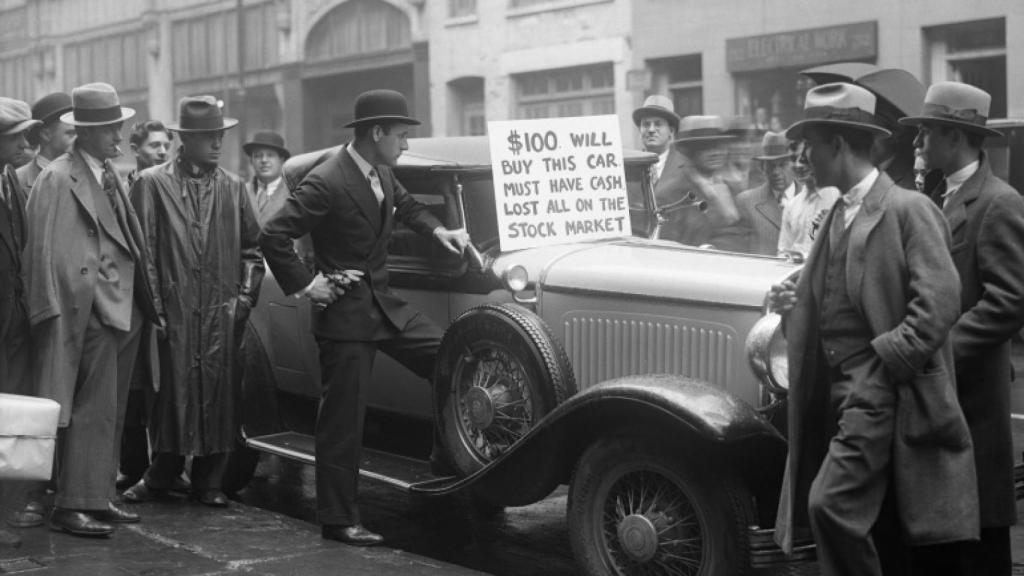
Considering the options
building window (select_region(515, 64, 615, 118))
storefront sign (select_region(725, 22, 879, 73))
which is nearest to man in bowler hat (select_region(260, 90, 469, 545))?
storefront sign (select_region(725, 22, 879, 73))

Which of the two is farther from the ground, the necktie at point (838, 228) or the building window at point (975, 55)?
the building window at point (975, 55)

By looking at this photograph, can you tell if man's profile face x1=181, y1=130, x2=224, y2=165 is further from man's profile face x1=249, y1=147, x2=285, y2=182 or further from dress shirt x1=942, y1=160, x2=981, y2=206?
dress shirt x1=942, y1=160, x2=981, y2=206

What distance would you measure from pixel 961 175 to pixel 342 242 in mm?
2768

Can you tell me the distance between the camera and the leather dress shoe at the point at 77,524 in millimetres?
6332

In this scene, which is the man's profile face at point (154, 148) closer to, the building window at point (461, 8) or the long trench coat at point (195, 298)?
the long trench coat at point (195, 298)

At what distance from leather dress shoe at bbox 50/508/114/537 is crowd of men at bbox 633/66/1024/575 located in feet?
10.8

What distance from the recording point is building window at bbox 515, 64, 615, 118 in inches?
945

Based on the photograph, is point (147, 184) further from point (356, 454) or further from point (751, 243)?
point (751, 243)

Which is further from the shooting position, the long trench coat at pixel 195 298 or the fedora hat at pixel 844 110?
the long trench coat at pixel 195 298

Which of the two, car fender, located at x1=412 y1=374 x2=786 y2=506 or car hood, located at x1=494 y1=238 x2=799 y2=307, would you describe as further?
car hood, located at x1=494 y1=238 x2=799 y2=307

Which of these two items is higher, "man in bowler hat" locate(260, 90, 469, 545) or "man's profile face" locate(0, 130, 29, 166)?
"man's profile face" locate(0, 130, 29, 166)

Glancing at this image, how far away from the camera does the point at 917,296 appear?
3.97 m

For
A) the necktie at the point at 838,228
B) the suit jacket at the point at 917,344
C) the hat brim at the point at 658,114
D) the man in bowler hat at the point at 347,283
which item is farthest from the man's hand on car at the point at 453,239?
the hat brim at the point at 658,114

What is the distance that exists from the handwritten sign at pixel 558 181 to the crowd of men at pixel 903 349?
72.4 inches
